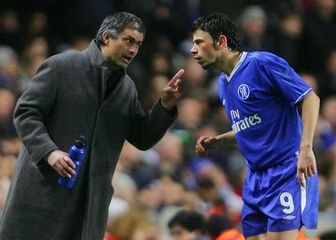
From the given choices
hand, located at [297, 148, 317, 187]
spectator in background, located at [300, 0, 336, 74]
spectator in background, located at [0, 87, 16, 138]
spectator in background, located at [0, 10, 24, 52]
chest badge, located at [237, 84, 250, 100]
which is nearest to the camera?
hand, located at [297, 148, 317, 187]

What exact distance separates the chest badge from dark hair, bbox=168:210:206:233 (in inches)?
75.9

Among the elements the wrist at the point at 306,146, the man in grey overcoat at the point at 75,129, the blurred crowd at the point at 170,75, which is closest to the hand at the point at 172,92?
the man in grey overcoat at the point at 75,129

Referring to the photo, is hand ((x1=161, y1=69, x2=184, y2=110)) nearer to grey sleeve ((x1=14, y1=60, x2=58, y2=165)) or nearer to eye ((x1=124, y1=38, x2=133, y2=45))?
eye ((x1=124, y1=38, x2=133, y2=45))

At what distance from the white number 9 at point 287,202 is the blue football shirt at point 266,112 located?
0.74 feet

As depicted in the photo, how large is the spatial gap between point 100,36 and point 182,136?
549cm

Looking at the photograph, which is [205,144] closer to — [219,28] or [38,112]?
[219,28]

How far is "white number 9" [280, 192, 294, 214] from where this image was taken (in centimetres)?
629

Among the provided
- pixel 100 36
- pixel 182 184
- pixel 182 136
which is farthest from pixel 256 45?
pixel 100 36

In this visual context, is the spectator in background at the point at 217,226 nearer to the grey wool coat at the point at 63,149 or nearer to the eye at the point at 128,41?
the grey wool coat at the point at 63,149

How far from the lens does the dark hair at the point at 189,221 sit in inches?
320

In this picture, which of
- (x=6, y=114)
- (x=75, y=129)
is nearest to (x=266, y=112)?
(x=75, y=129)

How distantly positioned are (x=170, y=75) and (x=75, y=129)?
6848 millimetres

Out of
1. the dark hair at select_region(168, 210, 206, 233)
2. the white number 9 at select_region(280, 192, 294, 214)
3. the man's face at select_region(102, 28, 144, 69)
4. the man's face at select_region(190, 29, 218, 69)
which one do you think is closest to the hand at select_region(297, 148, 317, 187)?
the white number 9 at select_region(280, 192, 294, 214)

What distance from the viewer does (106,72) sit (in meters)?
6.57
